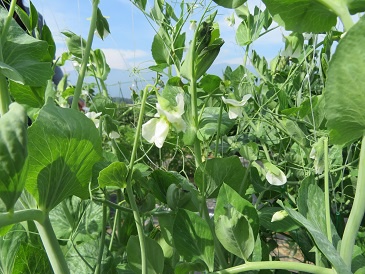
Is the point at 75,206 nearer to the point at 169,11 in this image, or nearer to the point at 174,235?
the point at 174,235

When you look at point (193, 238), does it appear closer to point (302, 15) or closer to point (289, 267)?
point (289, 267)

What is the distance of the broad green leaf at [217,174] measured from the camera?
0.41m

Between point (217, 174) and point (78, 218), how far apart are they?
18cm

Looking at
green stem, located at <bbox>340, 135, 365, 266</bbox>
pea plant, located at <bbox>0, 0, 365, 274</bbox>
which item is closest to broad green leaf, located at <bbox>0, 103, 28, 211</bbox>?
pea plant, located at <bbox>0, 0, 365, 274</bbox>

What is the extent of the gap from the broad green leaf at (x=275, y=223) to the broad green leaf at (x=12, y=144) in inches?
11.0

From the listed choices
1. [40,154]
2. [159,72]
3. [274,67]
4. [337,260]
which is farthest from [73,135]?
[274,67]

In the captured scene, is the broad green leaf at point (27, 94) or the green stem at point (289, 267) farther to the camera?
the broad green leaf at point (27, 94)

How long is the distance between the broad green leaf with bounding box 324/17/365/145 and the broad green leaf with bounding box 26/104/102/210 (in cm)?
18

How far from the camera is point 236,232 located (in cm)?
33

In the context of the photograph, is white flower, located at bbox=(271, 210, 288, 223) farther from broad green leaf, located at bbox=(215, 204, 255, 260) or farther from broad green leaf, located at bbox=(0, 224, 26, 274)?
broad green leaf, located at bbox=(0, 224, 26, 274)

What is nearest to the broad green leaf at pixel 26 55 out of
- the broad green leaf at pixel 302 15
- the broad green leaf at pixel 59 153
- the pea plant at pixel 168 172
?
the pea plant at pixel 168 172

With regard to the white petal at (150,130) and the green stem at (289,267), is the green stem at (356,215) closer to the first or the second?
the green stem at (289,267)

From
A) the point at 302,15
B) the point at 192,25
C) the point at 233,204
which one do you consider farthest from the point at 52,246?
the point at 192,25

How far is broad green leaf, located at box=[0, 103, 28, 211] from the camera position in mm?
222
